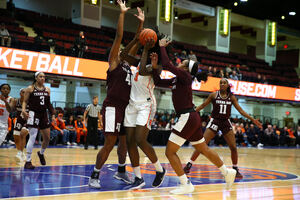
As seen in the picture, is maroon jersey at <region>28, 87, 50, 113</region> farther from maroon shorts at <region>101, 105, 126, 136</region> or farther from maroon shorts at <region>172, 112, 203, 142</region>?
maroon shorts at <region>172, 112, 203, 142</region>

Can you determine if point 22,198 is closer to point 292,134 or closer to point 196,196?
point 196,196

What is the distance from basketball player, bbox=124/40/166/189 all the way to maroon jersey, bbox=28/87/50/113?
2.66m

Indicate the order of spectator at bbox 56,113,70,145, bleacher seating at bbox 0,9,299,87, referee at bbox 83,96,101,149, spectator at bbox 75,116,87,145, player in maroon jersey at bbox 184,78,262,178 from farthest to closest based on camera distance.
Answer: bleacher seating at bbox 0,9,299,87
spectator at bbox 75,116,87,145
spectator at bbox 56,113,70,145
referee at bbox 83,96,101,149
player in maroon jersey at bbox 184,78,262,178

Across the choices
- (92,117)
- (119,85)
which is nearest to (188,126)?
(119,85)

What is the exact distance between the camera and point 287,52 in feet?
130

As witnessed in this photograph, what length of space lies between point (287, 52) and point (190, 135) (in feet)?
119

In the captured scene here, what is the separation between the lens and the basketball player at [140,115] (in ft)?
19.3

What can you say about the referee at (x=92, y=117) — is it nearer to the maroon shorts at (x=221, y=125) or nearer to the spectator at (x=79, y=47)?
the spectator at (x=79, y=47)

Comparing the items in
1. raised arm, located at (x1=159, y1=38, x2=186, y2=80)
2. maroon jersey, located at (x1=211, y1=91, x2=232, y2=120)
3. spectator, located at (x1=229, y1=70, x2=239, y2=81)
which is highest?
spectator, located at (x1=229, y1=70, x2=239, y2=81)

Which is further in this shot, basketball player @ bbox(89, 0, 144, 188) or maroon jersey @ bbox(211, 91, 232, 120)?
maroon jersey @ bbox(211, 91, 232, 120)

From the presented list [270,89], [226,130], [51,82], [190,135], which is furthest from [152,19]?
[190,135]

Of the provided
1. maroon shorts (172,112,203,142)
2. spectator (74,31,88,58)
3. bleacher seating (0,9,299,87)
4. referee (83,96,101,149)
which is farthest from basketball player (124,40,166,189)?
spectator (74,31,88,58)

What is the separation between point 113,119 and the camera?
5957 millimetres

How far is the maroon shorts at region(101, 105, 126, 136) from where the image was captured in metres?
5.94
